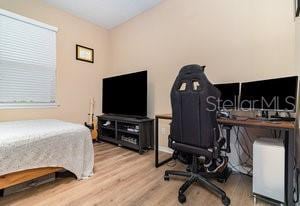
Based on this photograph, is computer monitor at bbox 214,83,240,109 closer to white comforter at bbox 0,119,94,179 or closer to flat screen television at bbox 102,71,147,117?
flat screen television at bbox 102,71,147,117

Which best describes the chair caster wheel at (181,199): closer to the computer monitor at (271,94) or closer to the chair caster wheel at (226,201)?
the chair caster wheel at (226,201)

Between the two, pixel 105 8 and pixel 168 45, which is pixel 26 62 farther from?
pixel 168 45

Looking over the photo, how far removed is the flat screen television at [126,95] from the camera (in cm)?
305

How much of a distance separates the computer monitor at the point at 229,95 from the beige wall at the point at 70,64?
9.33 ft

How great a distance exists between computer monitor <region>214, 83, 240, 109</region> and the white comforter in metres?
1.79

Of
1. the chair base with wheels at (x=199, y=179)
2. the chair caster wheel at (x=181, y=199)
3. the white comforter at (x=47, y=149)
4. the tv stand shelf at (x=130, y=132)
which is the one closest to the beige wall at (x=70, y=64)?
the tv stand shelf at (x=130, y=132)

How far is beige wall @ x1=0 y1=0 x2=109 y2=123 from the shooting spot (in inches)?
112

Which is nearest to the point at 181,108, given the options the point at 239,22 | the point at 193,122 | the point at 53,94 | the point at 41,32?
the point at 193,122

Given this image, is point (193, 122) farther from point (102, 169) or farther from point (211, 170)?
point (102, 169)

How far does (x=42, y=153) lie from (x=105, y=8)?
2.83 meters

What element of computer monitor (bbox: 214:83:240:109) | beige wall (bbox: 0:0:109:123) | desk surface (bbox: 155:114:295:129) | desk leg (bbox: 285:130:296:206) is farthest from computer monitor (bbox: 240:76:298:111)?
beige wall (bbox: 0:0:109:123)

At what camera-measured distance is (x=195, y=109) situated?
59.9 inches

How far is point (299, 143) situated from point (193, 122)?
1.25 meters

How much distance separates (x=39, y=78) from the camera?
2.99 meters
